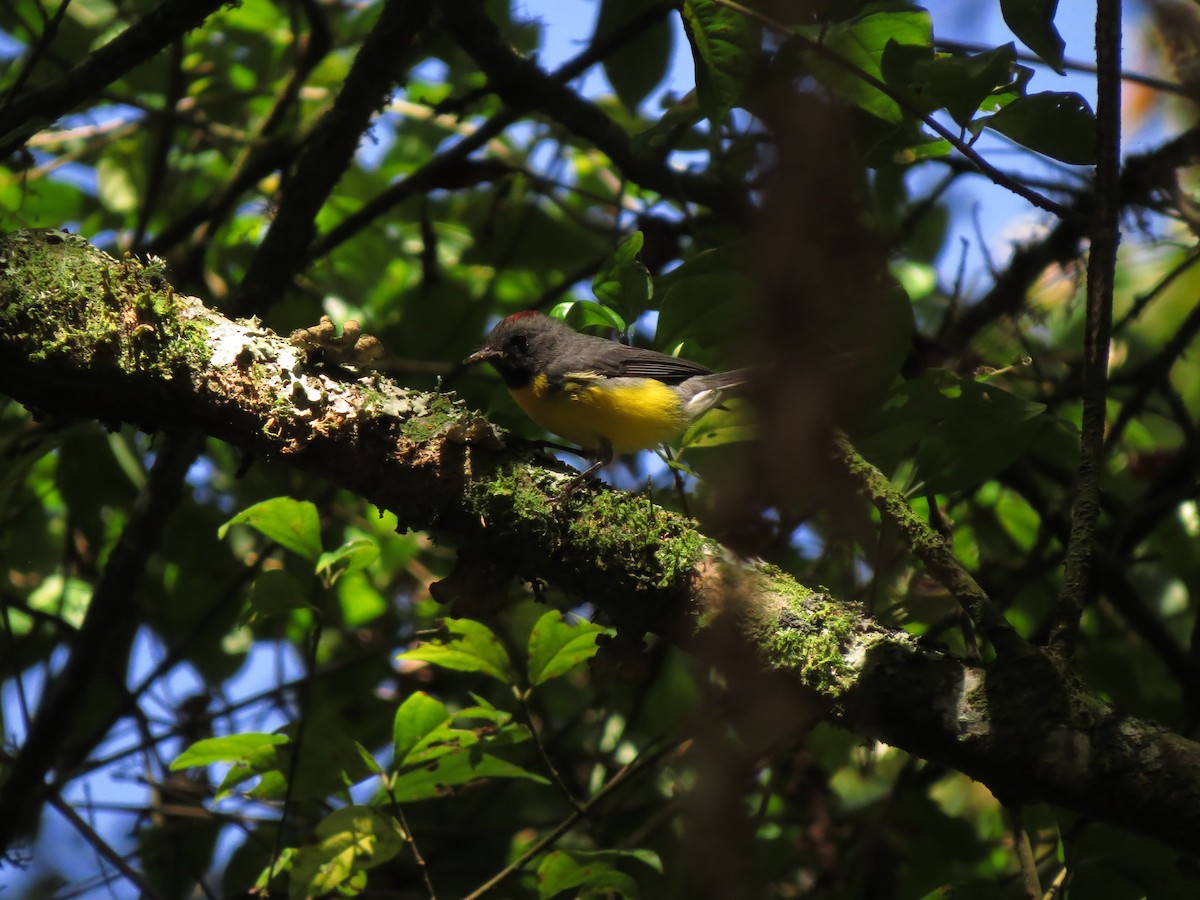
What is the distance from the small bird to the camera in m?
4.22

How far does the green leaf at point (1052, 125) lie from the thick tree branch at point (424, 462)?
1.14 meters

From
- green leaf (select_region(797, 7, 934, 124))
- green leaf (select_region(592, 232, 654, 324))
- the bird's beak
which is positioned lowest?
green leaf (select_region(592, 232, 654, 324))

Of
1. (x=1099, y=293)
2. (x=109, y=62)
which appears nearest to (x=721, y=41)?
(x=1099, y=293)

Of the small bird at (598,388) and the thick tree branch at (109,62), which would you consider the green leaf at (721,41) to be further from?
the thick tree branch at (109,62)

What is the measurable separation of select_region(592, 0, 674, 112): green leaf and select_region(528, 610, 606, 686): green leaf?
99.5 inches

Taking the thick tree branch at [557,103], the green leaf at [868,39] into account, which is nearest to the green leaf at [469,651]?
the green leaf at [868,39]

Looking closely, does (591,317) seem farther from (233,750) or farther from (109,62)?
(109,62)

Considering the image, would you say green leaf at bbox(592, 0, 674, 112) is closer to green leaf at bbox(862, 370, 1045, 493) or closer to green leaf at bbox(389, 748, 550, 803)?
green leaf at bbox(862, 370, 1045, 493)

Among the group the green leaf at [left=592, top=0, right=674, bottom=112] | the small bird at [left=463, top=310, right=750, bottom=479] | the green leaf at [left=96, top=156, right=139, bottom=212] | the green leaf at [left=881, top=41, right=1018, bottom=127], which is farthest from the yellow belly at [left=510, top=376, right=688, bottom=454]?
the green leaf at [left=96, top=156, right=139, bottom=212]

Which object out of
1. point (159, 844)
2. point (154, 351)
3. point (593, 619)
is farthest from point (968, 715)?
point (159, 844)

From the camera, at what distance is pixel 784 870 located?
4113 millimetres

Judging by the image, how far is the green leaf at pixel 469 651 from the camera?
9.41 ft

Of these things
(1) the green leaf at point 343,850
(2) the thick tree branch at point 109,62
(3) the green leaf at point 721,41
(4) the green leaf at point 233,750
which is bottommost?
(1) the green leaf at point 343,850

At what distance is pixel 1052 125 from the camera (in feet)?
8.07
